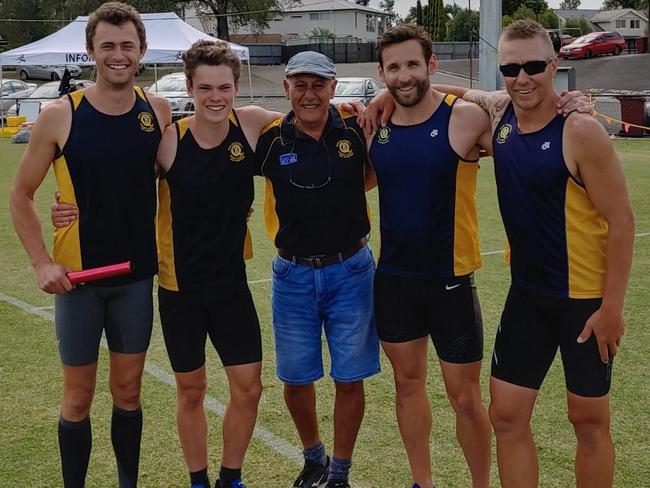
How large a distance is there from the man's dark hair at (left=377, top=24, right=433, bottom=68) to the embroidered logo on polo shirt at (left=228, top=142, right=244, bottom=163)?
80 cm

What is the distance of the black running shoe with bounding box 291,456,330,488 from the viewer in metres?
4.41

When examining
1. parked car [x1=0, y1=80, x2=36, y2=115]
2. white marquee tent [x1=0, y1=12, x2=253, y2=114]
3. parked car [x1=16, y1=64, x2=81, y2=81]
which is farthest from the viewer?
parked car [x1=16, y1=64, x2=81, y2=81]

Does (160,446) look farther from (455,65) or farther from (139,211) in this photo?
(455,65)

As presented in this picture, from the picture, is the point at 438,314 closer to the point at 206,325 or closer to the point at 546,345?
the point at 546,345

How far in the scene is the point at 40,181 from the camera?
3.81 m

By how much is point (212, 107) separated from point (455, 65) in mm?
51683

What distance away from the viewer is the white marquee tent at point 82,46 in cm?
2439

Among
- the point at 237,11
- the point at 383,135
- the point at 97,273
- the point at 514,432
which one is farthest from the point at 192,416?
the point at 237,11

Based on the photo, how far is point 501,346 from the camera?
3713 mm

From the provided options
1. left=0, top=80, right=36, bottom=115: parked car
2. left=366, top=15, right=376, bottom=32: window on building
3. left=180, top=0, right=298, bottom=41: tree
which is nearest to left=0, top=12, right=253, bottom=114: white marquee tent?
left=0, top=80, right=36, bottom=115: parked car

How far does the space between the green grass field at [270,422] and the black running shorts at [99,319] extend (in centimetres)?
90

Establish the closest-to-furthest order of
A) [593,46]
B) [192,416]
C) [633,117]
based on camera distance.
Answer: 1. [192,416]
2. [633,117]
3. [593,46]

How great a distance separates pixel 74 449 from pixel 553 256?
2.41 meters

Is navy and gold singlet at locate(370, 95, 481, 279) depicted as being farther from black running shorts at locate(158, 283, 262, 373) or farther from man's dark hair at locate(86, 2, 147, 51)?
man's dark hair at locate(86, 2, 147, 51)
